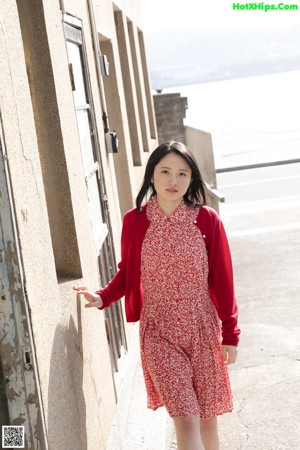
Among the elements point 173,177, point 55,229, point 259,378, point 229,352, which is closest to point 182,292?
point 229,352

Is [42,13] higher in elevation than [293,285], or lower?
higher

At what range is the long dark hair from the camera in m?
3.76

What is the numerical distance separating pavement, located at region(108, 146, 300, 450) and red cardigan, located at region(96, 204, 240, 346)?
2.71 ft

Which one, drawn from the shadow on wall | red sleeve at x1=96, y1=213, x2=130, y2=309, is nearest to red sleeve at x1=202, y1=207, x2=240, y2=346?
red sleeve at x1=96, y1=213, x2=130, y2=309

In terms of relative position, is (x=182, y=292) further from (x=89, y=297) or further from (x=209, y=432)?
(x=209, y=432)

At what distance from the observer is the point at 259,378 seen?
600cm

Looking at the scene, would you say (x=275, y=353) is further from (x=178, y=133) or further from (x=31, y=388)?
(x=178, y=133)

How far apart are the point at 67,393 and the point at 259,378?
2.94m

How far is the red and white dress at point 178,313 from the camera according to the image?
3.72 metres

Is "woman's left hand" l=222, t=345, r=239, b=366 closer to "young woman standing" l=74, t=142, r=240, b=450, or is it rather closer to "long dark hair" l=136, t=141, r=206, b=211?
"young woman standing" l=74, t=142, r=240, b=450

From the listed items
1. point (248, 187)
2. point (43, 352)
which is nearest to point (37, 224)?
point (43, 352)

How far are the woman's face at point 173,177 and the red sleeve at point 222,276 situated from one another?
0.17 m

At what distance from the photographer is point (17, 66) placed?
2.96 metres

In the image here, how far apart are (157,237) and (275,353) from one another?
2.99 metres
